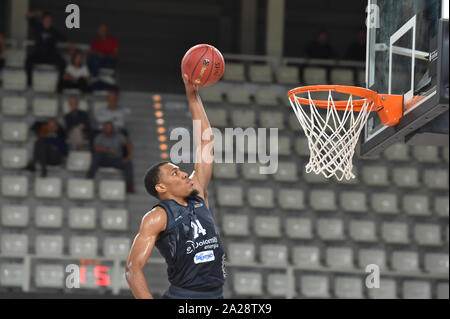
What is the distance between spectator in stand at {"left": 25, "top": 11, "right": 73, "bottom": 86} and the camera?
39.2 feet

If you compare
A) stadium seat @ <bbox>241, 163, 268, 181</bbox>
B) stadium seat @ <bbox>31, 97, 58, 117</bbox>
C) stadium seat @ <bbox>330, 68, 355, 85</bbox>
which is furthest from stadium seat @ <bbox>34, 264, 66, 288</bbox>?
stadium seat @ <bbox>330, 68, 355, 85</bbox>

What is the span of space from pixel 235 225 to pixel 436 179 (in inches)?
115

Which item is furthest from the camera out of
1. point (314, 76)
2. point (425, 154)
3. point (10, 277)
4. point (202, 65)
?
point (314, 76)

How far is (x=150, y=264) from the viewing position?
34.7 ft

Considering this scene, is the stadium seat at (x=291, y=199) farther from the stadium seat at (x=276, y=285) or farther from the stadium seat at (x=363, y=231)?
the stadium seat at (x=276, y=285)

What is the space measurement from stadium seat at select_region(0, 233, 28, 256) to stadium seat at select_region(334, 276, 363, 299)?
3.75m

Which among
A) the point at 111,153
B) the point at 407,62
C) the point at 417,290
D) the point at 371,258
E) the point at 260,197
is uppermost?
the point at 407,62

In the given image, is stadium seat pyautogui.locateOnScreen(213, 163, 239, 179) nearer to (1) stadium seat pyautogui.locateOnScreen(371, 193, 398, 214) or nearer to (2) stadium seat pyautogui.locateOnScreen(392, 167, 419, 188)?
(1) stadium seat pyautogui.locateOnScreen(371, 193, 398, 214)

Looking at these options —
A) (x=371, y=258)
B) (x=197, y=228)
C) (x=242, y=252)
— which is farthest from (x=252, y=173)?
(x=197, y=228)

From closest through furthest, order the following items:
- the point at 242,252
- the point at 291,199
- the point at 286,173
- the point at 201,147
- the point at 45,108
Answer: the point at 201,147 → the point at 242,252 → the point at 291,199 → the point at 286,173 → the point at 45,108

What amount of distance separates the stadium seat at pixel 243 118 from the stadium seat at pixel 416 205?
2.30 m

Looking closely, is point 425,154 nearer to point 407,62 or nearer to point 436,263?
point 436,263

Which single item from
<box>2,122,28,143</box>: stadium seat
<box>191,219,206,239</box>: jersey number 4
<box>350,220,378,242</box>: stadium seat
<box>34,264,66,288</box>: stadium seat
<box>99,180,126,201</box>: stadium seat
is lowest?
<box>34,264,66,288</box>: stadium seat

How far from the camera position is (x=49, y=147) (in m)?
11.0
